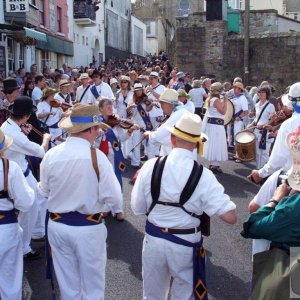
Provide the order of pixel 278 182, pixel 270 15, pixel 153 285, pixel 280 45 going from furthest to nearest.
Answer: pixel 270 15
pixel 280 45
pixel 153 285
pixel 278 182

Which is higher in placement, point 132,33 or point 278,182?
point 132,33

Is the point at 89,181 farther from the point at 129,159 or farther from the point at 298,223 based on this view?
the point at 129,159

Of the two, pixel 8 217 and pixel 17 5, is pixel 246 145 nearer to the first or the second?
pixel 8 217

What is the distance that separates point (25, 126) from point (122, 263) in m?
2.16

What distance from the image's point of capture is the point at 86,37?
31.9 m

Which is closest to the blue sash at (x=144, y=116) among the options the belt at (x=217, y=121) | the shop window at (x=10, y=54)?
the belt at (x=217, y=121)

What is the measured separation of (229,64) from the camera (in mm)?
21922

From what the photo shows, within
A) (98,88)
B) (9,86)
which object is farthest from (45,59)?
(9,86)

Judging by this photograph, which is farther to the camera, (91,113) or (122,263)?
(122,263)

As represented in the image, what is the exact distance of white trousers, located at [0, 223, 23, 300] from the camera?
3977 millimetres

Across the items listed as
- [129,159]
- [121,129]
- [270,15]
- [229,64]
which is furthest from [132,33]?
[121,129]

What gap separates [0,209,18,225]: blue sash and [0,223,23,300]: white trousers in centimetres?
3

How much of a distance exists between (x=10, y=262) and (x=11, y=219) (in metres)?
0.40

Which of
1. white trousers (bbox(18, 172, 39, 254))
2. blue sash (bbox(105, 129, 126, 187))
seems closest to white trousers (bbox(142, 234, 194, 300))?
white trousers (bbox(18, 172, 39, 254))
